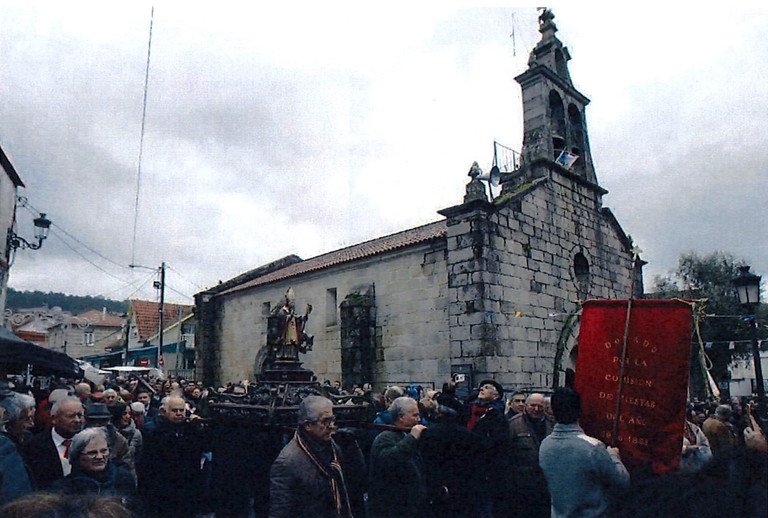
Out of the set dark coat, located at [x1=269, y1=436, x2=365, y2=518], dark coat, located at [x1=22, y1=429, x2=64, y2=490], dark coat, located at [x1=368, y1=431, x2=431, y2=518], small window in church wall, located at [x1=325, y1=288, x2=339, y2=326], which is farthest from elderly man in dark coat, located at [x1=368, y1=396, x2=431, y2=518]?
small window in church wall, located at [x1=325, y1=288, x2=339, y2=326]

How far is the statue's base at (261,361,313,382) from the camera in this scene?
724 centimetres

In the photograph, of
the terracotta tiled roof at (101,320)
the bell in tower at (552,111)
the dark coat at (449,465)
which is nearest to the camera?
the dark coat at (449,465)

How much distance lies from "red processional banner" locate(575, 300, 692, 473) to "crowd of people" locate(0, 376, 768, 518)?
9.0 inches

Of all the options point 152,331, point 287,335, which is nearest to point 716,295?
point 287,335

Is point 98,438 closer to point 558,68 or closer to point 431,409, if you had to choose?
point 431,409

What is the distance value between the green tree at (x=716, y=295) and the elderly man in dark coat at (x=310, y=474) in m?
26.9

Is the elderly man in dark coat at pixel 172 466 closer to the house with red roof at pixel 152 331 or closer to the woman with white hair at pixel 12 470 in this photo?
the woman with white hair at pixel 12 470

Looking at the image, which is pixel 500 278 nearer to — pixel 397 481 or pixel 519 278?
pixel 519 278

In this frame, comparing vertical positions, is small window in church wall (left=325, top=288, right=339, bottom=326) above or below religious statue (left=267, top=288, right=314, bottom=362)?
above

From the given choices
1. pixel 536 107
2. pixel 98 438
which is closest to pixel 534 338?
pixel 536 107

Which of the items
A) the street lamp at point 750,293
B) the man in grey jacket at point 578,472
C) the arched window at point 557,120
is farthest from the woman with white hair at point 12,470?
the arched window at point 557,120

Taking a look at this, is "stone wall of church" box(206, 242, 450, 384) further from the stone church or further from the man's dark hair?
the man's dark hair

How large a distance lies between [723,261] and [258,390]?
3243 centimetres

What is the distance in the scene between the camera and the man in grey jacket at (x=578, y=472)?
3375 millimetres
